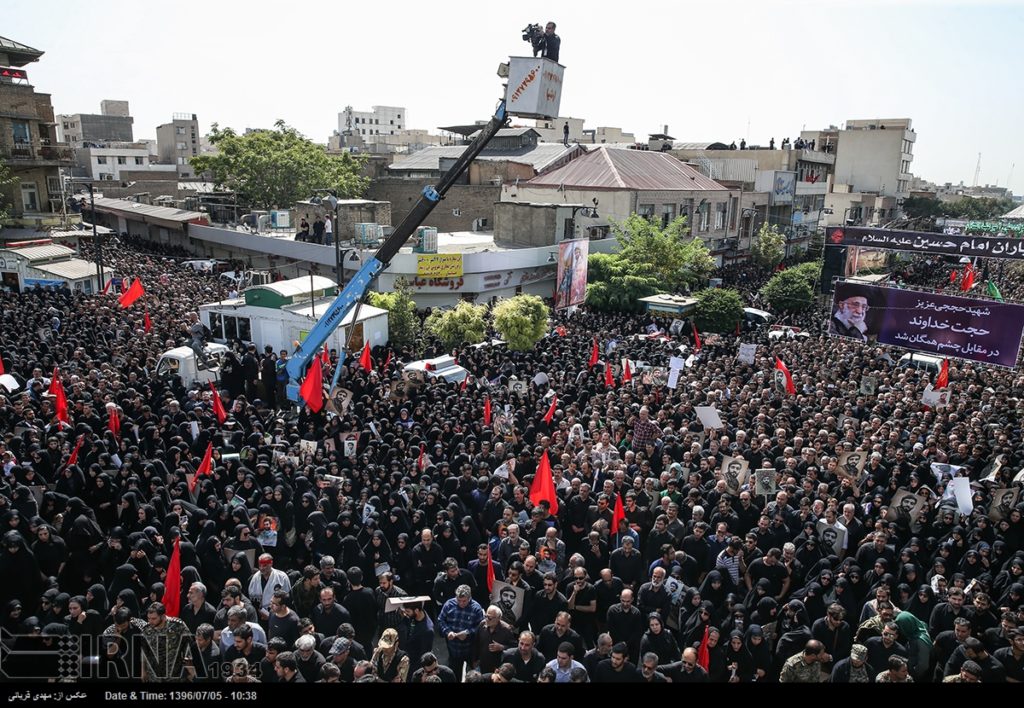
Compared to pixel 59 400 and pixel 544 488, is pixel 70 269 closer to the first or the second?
pixel 59 400

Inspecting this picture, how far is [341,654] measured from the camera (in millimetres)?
5312

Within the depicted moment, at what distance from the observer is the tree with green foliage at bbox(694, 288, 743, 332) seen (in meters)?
24.4

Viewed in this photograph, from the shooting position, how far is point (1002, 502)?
31.0ft

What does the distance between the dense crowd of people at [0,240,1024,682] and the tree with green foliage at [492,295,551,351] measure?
15.5 ft

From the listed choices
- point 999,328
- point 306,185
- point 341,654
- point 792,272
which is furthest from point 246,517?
point 306,185

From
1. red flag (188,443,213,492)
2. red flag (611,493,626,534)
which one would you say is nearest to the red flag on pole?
red flag (188,443,213,492)

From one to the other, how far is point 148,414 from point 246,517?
4.29m

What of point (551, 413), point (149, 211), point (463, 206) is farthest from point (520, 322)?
point (149, 211)

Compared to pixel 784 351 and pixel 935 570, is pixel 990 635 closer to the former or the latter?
pixel 935 570

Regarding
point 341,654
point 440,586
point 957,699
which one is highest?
point 957,699

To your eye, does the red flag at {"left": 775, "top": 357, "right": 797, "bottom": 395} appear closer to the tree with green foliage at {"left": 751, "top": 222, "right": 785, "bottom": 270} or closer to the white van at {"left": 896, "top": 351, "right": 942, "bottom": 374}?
the white van at {"left": 896, "top": 351, "right": 942, "bottom": 374}

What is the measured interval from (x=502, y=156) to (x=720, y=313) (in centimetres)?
2626

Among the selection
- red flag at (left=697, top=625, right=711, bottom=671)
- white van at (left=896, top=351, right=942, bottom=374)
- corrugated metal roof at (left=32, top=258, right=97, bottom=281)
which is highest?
corrugated metal roof at (left=32, top=258, right=97, bottom=281)

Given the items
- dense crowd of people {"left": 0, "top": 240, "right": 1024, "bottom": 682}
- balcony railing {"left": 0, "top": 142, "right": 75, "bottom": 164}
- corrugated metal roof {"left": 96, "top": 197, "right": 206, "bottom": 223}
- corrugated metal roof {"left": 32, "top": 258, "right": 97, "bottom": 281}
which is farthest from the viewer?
corrugated metal roof {"left": 96, "top": 197, "right": 206, "bottom": 223}
